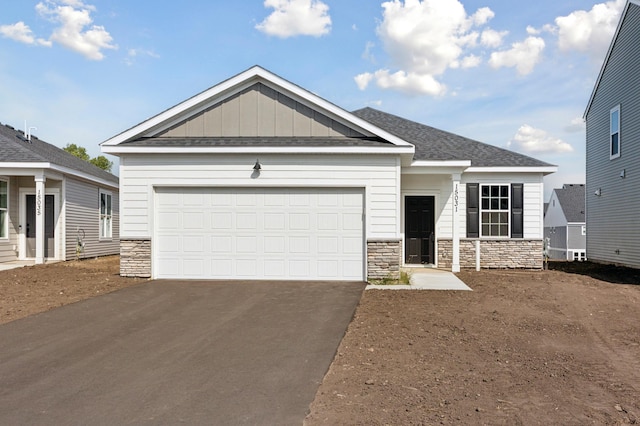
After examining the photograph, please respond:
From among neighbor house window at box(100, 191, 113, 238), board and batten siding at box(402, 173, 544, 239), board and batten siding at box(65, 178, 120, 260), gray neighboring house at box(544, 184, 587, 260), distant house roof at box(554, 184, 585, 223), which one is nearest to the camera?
board and batten siding at box(402, 173, 544, 239)

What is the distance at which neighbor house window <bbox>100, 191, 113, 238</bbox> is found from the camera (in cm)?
1950

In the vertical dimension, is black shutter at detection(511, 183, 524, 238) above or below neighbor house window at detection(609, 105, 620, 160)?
below

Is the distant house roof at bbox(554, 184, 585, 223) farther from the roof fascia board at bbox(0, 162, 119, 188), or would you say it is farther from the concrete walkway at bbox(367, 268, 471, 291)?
the roof fascia board at bbox(0, 162, 119, 188)

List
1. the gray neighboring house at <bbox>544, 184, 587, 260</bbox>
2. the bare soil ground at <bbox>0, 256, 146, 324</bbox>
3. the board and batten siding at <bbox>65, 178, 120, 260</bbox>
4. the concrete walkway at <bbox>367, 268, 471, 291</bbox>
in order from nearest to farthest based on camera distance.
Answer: the bare soil ground at <bbox>0, 256, 146, 324</bbox>, the concrete walkway at <bbox>367, 268, 471, 291</bbox>, the board and batten siding at <bbox>65, 178, 120, 260</bbox>, the gray neighboring house at <bbox>544, 184, 587, 260</bbox>

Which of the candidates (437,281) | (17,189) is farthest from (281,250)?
(17,189)

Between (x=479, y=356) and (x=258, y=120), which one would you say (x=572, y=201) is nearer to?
(x=258, y=120)

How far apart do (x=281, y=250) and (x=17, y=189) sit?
1008 centimetres

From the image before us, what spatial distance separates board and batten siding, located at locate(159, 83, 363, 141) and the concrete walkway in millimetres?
3824

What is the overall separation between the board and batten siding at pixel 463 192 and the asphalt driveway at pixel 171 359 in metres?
6.39

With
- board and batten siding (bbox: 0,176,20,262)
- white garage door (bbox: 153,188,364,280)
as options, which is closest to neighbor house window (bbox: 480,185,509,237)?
white garage door (bbox: 153,188,364,280)

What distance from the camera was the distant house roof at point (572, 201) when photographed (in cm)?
3469

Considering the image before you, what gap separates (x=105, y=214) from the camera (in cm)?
1986

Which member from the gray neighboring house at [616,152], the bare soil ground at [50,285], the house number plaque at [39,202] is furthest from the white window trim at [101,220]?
the gray neighboring house at [616,152]

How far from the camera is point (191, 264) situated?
1159cm
